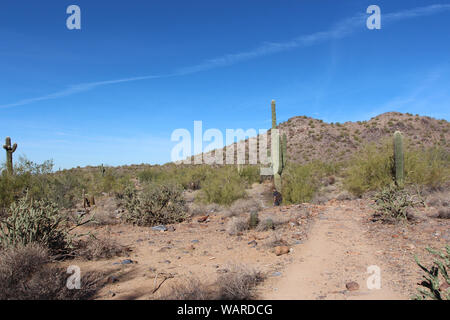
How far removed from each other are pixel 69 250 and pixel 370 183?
12.4 metres

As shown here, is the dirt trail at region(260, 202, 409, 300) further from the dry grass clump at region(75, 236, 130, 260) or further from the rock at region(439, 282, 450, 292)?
the dry grass clump at region(75, 236, 130, 260)

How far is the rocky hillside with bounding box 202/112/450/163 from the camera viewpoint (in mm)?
37900

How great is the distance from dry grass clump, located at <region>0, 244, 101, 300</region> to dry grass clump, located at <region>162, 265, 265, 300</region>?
1.32 meters

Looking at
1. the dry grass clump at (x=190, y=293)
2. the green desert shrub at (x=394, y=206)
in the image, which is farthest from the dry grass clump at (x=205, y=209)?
the dry grass clump at (x=190, y=293)

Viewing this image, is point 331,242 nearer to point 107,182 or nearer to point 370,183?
point 370,183

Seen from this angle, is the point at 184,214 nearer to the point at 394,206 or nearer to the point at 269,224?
the point at 269,224

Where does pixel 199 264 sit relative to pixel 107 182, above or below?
below

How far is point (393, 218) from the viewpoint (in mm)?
7730

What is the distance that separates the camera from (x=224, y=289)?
414 centimetres

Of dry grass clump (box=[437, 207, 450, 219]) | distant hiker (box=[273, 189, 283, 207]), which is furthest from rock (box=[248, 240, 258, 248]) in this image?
distant hiker (box=[273, 189, 283, 207])

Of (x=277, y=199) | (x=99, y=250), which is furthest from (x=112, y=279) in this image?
(x=277, y=199)

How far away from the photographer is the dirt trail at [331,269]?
410cm

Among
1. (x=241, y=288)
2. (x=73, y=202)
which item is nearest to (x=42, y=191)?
(x=73, y=202)

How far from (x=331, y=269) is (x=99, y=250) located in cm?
461
